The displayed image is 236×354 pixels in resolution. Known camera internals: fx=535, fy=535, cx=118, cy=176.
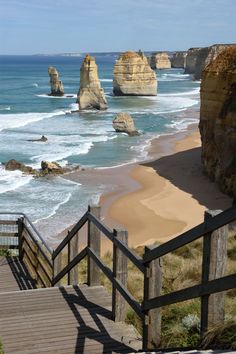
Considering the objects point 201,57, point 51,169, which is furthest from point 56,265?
point 201,57

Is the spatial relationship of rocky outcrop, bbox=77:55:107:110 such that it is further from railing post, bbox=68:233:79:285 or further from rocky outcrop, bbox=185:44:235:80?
railing post, bbox=68:233:79:285

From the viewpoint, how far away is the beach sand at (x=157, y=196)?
20828mm

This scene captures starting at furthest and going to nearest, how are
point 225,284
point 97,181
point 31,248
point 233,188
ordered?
point 97,181 → point 233,188 → point 31,248 → point 225,284

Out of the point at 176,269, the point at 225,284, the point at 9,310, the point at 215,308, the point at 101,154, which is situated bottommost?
the point at 101,154

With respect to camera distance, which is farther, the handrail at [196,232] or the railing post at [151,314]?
the railing post at [151,314]

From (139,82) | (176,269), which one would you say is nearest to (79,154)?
(176,269)

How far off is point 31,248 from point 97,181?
19878mm

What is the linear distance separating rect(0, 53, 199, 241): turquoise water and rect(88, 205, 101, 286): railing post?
43.5 feet

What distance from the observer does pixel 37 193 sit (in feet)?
85.5

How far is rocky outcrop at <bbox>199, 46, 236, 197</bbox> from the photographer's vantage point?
25.0 meters

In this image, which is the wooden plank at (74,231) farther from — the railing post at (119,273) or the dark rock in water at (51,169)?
the dark rock in water at (51,169)

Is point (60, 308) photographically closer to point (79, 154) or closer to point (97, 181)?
point (97, 181)

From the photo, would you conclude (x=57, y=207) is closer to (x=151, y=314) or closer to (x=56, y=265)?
(x=56, y=265)

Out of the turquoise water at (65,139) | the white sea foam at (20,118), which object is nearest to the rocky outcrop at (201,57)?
the turquoise water at (65,139)
